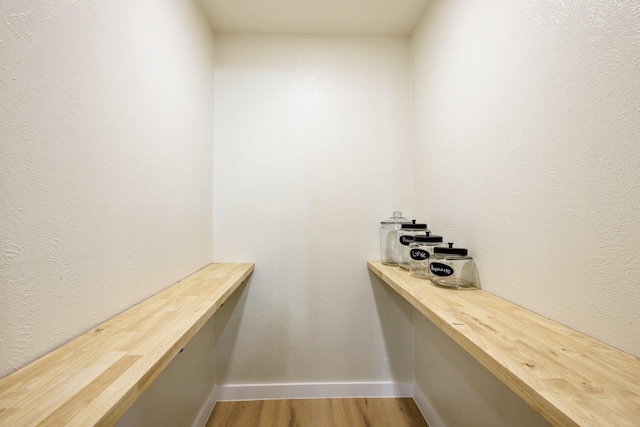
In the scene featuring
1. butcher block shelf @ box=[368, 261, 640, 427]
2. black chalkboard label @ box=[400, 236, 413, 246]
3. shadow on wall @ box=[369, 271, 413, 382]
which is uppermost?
black chalkboard label @ box=[400, 236, 413, 246]

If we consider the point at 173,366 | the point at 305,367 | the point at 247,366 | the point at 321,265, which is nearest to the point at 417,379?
the point at 305,367

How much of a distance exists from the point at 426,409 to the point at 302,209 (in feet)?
4.46

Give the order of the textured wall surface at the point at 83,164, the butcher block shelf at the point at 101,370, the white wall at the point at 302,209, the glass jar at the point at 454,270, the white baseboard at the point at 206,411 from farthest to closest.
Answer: the white wall at the point at 302,209 < the white baseboard at the point at 206,411 < the glass jar at the point at 454,270 < the textured wall surface at the point at 83,164 < the butcher block shelf at the point at 101,370

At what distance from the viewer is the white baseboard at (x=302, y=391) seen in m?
1.83

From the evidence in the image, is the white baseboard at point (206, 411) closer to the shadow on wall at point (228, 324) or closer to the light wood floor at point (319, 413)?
the light wood floor at point (319, 413)

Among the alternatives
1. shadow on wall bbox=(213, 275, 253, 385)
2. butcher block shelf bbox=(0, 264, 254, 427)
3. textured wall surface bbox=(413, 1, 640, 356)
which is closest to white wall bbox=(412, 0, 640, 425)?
textured wall surface bbox=(413, 1, 640, 356)

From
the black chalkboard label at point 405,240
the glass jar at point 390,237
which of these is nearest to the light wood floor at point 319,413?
the glass jar at point 390,237

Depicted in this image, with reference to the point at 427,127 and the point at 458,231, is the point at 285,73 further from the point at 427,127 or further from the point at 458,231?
the point at 458,231

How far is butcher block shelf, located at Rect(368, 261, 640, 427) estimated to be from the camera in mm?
452

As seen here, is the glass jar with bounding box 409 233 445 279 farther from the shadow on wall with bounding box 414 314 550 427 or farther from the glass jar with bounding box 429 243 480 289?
the shadow on wall with bounding box 414 314 550 427

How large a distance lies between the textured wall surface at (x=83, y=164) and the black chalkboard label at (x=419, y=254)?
1096mm

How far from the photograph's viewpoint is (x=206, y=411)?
1646 millimetres

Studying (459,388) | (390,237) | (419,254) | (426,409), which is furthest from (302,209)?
(426,409)

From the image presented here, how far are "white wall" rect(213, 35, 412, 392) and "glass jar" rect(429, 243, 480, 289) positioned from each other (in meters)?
0.72
